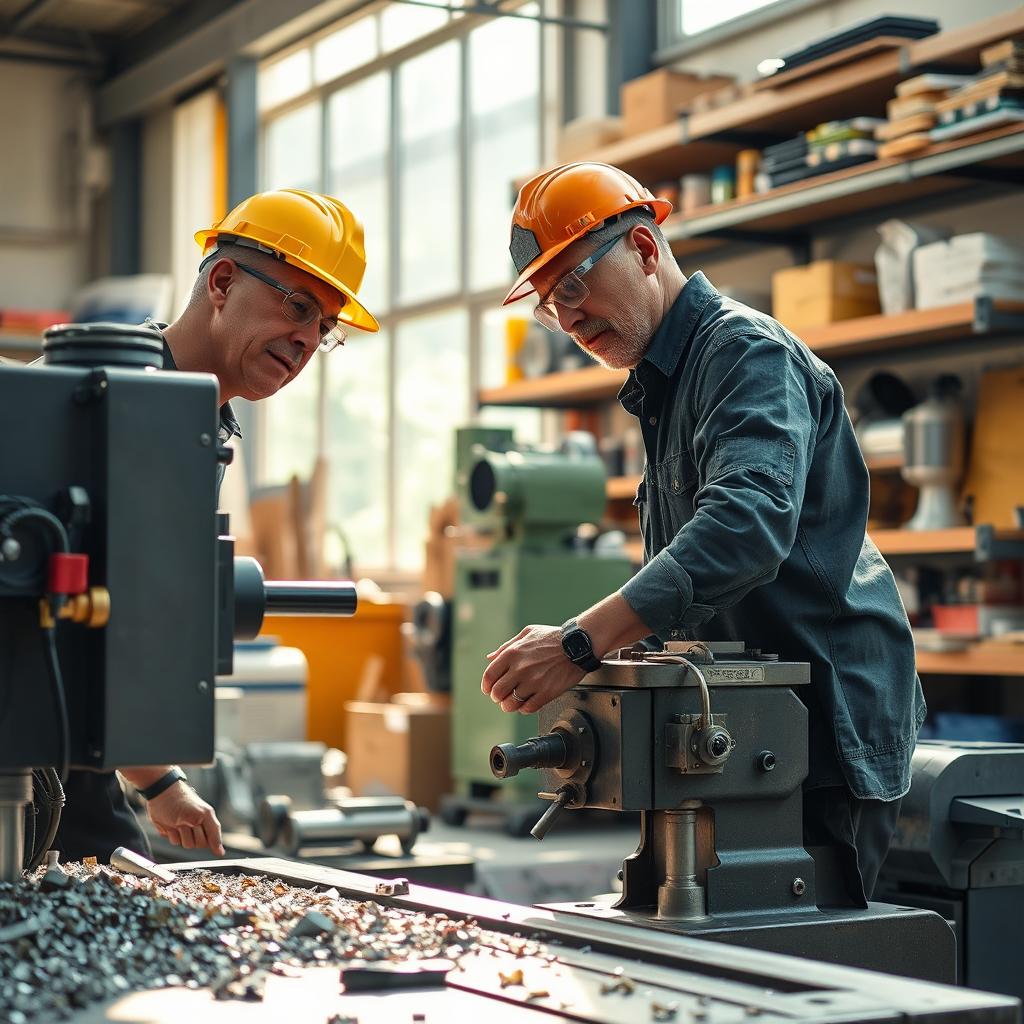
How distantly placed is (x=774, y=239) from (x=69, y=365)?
12.8 feet

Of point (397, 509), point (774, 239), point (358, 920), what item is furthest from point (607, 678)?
point (397, 509)

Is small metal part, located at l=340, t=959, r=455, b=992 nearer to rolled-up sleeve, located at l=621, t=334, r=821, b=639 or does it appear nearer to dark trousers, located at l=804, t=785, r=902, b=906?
rolled-up sleeve, located at l=621, t=334, r=821, b=639

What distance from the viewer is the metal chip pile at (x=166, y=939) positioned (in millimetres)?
981

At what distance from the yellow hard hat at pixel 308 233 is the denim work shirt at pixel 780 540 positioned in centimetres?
46

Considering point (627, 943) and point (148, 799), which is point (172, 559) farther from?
A: point (148, 799)

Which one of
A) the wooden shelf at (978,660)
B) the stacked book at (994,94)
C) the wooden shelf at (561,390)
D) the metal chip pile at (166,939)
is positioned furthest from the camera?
the wooden shelf at (561,390)

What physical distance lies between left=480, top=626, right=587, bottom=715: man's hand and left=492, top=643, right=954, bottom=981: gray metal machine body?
0.6 inches

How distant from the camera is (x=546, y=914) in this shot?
4.17 ft

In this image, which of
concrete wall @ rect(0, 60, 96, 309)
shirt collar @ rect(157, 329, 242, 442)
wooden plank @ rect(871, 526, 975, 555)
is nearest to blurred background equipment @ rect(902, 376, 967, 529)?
wooden plank @ rect(871, 526, 975, 555)

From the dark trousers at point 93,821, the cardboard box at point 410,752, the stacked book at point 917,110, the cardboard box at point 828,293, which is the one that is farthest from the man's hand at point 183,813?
the cardboard box at point 410,752

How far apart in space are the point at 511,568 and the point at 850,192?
1385mm

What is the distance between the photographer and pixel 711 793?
1413mm

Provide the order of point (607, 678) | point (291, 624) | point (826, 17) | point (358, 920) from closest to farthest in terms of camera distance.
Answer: point (358, 920), point (607, 678), point (826, 17), point (291, 624)

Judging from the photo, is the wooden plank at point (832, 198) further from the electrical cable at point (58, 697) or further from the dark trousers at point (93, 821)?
the electrical cable at point (58, 697)
